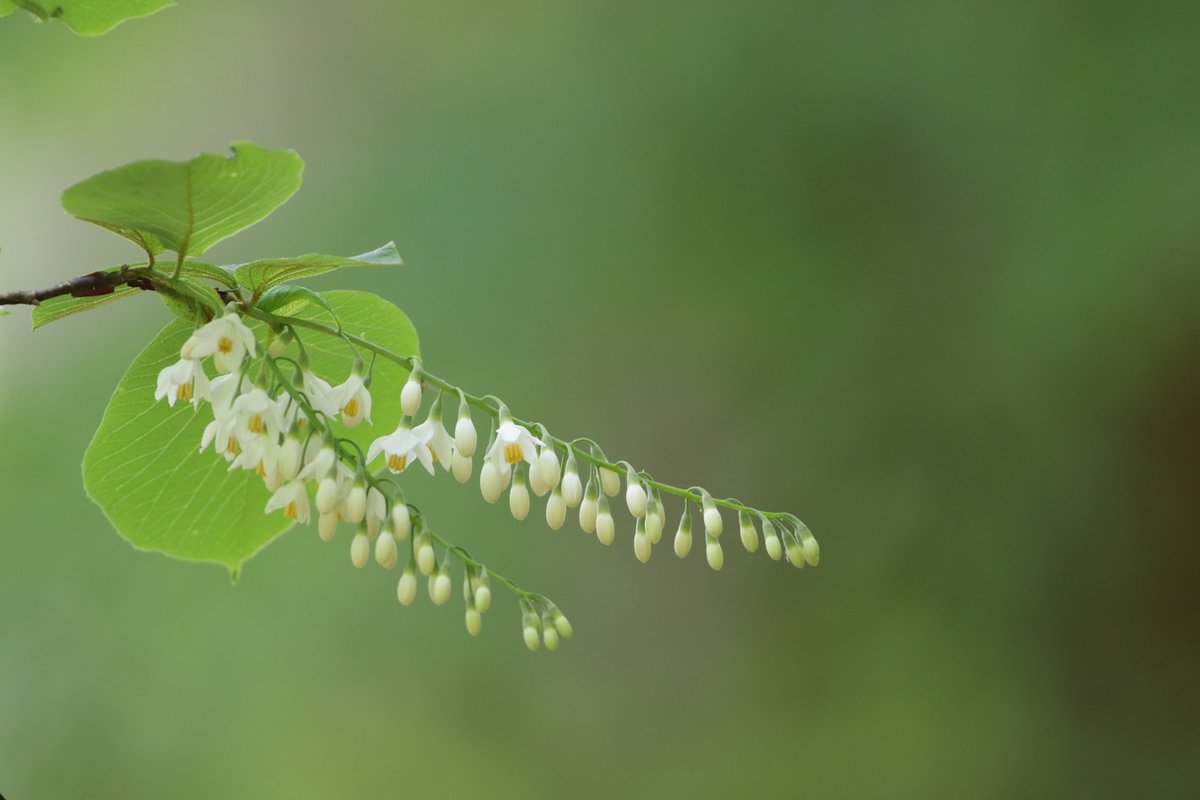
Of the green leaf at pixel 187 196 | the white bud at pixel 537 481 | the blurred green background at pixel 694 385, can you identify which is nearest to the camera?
the green leaf at pixel 187 196

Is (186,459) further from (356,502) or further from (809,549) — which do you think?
(809,549)

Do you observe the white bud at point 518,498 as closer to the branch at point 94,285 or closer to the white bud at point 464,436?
the white bud at point 464,436

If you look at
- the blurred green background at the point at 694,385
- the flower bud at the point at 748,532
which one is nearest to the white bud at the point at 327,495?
the flower bud at the point at 748,532

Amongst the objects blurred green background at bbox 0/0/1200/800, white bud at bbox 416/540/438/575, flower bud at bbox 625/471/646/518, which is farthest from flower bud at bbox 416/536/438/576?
blurred green background at bbox 0/0/1200/800

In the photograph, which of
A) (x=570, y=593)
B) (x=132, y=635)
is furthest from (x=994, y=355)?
(x=132, y=635)

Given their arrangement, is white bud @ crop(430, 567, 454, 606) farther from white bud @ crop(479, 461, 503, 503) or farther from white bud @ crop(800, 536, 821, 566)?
white bud @ crop(800, 536, 821, 566)

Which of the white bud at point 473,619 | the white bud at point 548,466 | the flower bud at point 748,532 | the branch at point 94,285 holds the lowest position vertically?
the white bud at point 473,619
